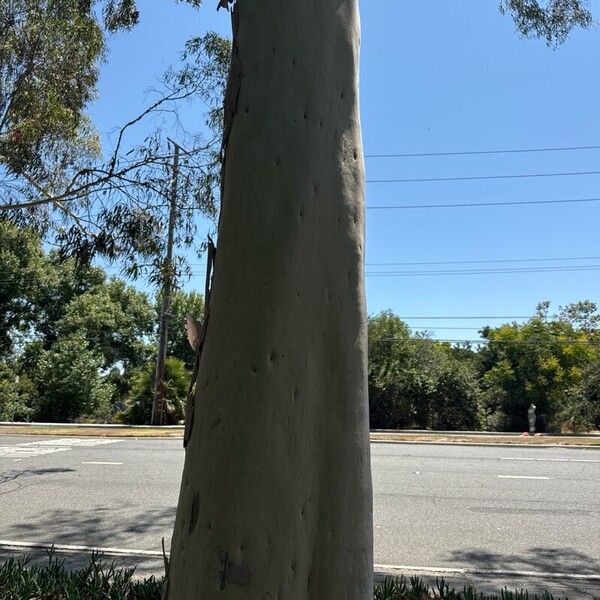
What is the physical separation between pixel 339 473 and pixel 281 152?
3.80 feet

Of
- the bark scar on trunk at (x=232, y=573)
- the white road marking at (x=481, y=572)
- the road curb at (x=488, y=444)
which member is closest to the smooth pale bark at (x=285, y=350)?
the bark scar on trunk at (x=232, y=573)

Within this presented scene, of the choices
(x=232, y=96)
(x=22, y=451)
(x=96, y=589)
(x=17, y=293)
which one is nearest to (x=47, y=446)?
(x=22, y=451)

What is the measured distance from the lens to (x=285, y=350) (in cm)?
230

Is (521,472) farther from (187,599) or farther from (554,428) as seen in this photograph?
(554,428)

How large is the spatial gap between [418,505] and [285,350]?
305 inches

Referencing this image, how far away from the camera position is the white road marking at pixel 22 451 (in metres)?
14.9

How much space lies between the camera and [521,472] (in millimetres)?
12766

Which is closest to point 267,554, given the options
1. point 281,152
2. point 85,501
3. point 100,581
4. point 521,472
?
point 281,152

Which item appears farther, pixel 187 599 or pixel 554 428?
pixel 554 428

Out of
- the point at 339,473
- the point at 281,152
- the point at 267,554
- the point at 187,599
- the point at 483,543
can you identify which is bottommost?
the point at 483,543

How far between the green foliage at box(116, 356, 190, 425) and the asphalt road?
407 inches

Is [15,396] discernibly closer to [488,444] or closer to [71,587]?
[488,444]

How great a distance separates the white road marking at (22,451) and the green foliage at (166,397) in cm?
976

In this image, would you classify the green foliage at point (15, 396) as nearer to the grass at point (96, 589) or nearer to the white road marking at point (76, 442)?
the white road marking at point (76, 442)
